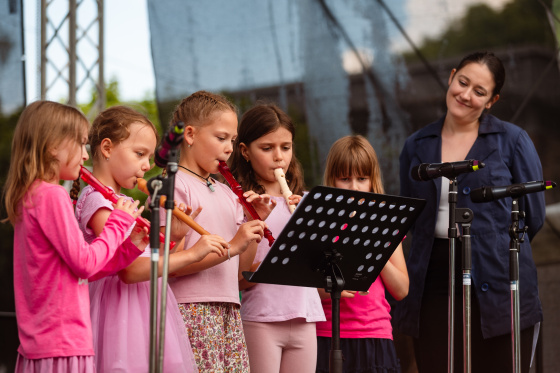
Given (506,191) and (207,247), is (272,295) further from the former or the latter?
(506,191)

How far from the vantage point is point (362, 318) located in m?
3.02

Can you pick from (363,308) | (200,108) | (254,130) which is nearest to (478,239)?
(363,308)

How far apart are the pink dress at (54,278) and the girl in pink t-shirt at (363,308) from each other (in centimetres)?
114

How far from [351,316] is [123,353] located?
108 cm

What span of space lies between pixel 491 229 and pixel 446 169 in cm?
50

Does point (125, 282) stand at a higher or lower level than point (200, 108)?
lower

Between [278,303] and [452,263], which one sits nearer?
[452,263]

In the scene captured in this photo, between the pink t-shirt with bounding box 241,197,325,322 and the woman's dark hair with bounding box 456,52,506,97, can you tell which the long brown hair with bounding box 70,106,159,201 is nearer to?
the pink t-shirt with bounding box 241,197,325,322

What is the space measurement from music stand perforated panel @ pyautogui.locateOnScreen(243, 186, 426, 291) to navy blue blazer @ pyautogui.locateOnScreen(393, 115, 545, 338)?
67cm

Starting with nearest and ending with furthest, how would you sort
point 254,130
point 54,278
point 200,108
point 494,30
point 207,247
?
point 54,278
point 207,247
point 200,108
point 254,130
point 494,30

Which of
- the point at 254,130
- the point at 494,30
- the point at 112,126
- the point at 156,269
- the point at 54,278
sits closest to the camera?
the point at 156,269

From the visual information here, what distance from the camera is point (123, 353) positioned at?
7.57 feet

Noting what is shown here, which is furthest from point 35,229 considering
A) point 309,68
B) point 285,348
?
point 309,68

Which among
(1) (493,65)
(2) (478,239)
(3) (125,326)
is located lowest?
(3) (125,326)
